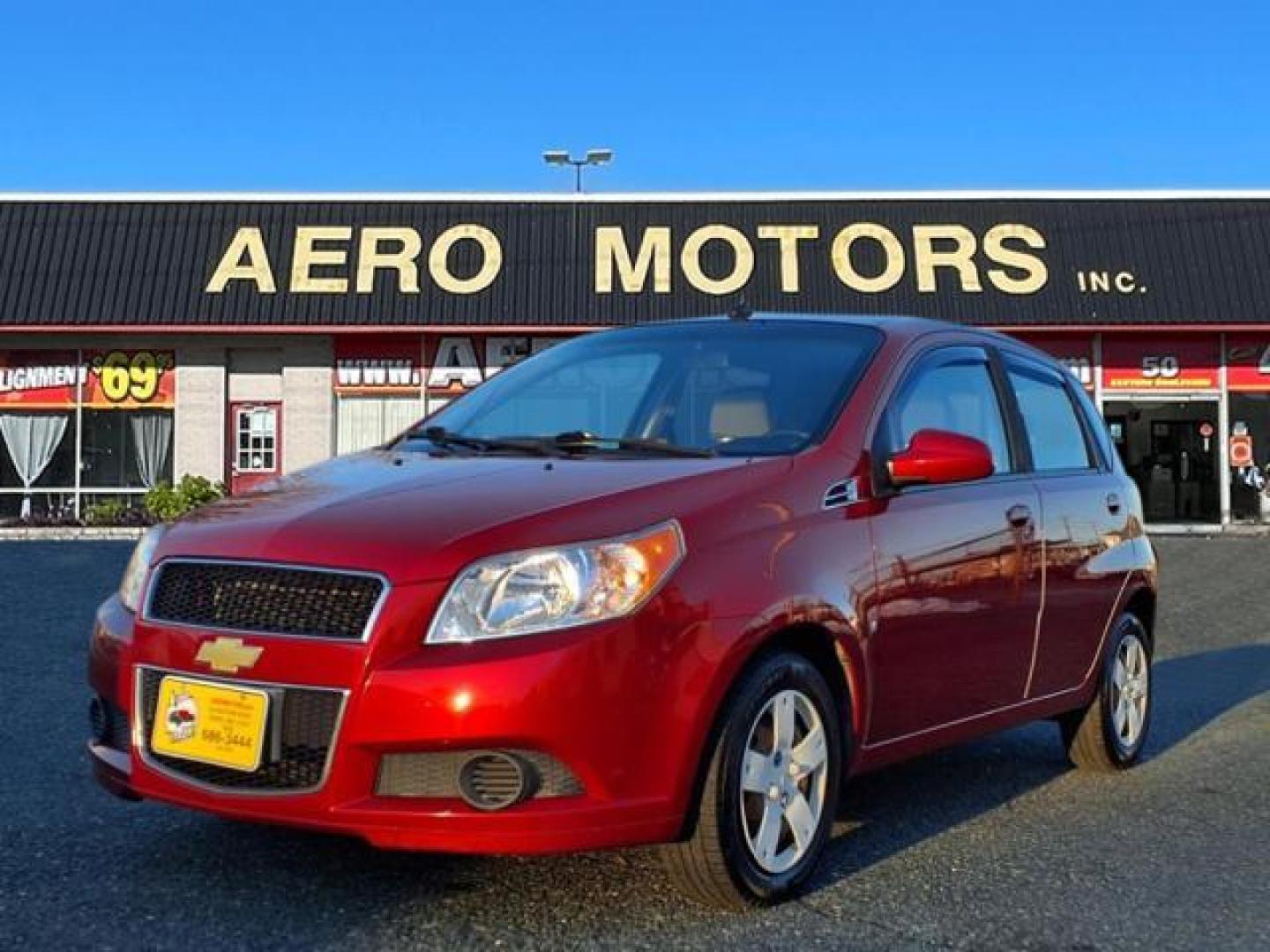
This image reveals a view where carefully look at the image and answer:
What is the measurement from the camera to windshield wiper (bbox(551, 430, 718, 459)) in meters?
4.21

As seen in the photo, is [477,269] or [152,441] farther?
[152,441]

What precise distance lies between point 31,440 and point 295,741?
21497 millimetres

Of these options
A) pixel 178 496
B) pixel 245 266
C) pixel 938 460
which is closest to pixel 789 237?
pixel 245 266

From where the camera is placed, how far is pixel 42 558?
14.8m

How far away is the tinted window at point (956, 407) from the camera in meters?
4.68

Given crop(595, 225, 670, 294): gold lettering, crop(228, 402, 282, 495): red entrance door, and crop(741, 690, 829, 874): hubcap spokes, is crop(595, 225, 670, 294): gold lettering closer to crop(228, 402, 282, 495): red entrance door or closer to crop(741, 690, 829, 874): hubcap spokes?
crop(228, 402, 282, 495): red entrance door

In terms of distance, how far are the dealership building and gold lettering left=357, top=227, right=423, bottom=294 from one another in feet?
0.15

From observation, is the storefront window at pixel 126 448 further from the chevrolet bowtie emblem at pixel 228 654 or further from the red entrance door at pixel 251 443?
the chevrolet bowtie emblem at pixel 228 654

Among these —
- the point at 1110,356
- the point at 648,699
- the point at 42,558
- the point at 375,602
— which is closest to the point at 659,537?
the point at 648,699

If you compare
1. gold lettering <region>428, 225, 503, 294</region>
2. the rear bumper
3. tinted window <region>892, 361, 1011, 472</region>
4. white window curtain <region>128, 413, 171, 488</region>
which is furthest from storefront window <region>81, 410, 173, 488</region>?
the rear bumper

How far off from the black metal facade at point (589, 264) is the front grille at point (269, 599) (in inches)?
717

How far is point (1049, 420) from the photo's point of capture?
5.73 meters

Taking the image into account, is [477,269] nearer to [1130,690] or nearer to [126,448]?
[126,448]

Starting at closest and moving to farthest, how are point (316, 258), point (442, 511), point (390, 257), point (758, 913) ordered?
Answer: 1. point (442, 511)
2. point (758, 913)
3. point (316, 258)
4. point (390, 257)
